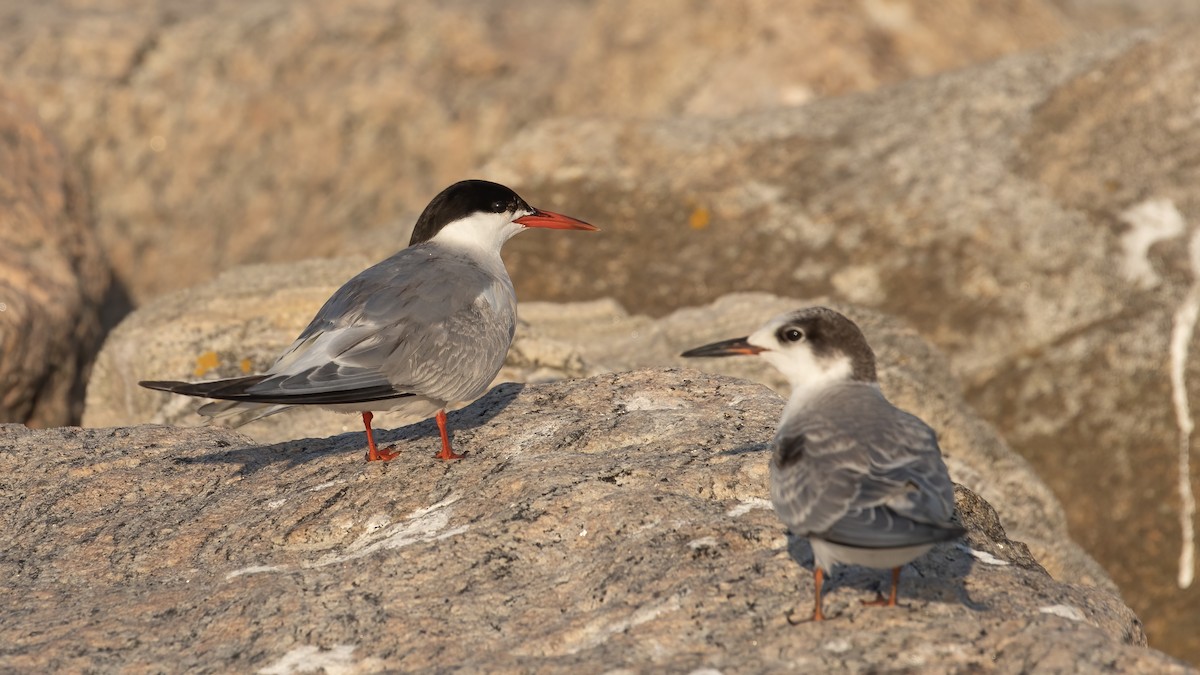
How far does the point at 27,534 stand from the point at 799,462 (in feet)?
11.8

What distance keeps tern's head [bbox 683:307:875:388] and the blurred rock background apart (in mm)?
4622

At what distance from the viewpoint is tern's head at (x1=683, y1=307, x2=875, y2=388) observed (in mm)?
5480

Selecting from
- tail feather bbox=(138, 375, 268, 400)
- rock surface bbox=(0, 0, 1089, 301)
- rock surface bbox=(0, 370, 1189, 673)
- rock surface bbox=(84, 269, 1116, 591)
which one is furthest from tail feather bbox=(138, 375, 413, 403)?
rock surface bbox=(0, 0, 1089, 301)

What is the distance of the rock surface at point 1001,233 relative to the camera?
9461mm

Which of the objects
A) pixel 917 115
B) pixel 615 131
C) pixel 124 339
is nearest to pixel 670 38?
pixel 615 131

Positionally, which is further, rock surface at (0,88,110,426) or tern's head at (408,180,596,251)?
rock surface at (0,88,110,426)

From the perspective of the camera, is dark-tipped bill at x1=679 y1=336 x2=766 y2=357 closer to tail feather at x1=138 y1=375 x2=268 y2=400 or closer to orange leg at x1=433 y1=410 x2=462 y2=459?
orange leg at x1=433 y1=410 x2=462 y2=459

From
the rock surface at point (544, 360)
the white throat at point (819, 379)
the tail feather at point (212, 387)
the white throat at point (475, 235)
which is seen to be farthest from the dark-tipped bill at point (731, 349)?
the rock surface at point (544, 360)

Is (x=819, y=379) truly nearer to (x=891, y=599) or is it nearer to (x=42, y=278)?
(x=891, y=599)

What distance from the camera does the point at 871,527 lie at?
447 centimetres

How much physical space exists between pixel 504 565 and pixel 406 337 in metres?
1.65

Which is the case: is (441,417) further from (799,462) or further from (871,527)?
(871,527)

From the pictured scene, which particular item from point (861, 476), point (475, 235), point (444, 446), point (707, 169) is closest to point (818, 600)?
point (861, 476)

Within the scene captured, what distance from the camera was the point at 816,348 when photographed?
18.1ft
